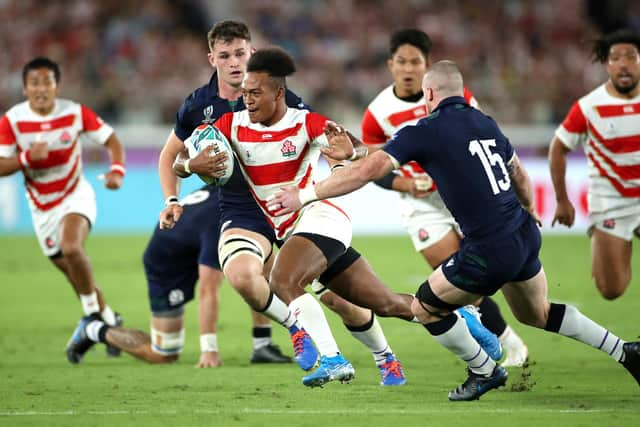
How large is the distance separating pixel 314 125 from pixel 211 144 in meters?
0.68

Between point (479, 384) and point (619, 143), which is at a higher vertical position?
point (619, 143)

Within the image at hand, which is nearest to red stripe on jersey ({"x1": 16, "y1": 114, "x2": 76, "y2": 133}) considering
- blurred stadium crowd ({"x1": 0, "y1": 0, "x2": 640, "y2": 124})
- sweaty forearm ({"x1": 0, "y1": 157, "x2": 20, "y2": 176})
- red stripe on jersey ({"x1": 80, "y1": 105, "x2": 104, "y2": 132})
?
red stripe on jersey ({"x1": 80, "y1": 105, "x2": 104, "y2": 132})

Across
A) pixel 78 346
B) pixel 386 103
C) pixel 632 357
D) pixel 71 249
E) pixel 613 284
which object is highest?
pixel 386 103

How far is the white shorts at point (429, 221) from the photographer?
356 inches

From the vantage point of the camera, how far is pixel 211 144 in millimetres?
7082

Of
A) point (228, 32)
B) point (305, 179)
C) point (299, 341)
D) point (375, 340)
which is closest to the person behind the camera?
point (299, 341)

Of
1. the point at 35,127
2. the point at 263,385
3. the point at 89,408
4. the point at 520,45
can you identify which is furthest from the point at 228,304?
the point at 520,45

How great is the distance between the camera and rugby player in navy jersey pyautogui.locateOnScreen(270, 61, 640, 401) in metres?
6.30

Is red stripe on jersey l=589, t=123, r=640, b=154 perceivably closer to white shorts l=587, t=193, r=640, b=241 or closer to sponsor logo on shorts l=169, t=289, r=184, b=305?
white shorts l=587, t=193, r=640, b=241

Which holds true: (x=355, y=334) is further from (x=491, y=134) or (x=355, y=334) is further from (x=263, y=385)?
(x=491, y=134)

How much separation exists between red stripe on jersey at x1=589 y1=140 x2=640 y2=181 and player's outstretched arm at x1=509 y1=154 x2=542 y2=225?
224 centimetres

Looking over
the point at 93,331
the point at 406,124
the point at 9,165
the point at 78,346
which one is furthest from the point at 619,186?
the point at 9,165

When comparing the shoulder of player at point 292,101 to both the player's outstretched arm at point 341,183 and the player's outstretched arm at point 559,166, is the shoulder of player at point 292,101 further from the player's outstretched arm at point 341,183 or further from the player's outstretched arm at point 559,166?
the player's outstretched arm at point 559,166

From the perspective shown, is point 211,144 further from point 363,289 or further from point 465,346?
point 465,346
